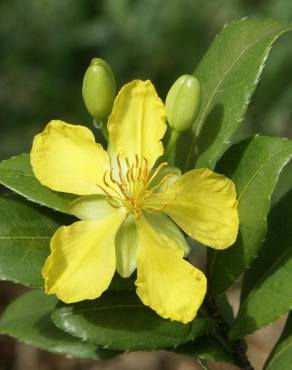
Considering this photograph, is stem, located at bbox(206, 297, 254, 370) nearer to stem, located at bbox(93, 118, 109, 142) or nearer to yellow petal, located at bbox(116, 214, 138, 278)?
yellow petal, located at bbox(116, 214, 138, 278)

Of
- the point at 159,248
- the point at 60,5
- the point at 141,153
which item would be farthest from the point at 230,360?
the point at 60,5

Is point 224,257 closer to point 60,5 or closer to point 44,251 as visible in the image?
point 44,251

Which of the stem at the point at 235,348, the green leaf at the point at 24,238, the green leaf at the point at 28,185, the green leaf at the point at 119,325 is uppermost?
the green leaf at the point at 28,185

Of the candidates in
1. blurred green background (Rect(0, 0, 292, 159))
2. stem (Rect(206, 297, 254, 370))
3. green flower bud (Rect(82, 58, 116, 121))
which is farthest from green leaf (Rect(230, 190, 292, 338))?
blurred green background (Rect(0, 0, 292, 159))

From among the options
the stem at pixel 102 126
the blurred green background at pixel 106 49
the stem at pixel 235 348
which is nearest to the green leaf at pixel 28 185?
the stem at pixel 102 126

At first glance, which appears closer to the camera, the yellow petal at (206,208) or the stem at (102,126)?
the yellow petal at (206,208)

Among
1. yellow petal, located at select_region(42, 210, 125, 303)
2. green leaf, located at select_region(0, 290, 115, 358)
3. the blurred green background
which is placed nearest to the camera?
yellow petal, located at select_region(42, 210, 125, 303)

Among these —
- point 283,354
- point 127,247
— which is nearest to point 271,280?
point 283,354

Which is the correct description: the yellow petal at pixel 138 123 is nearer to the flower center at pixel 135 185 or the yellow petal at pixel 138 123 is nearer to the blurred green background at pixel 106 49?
the flower center at pixel 135 185
